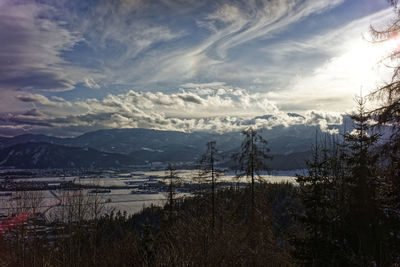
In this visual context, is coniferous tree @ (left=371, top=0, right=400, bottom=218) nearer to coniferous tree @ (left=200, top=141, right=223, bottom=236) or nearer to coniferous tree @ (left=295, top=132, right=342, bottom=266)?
coniferous tree @ (left=295, top=132, right=342, bottom=266)

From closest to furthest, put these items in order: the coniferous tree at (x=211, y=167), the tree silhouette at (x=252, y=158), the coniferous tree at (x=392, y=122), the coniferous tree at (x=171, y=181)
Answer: the coniferous tree at (x=392, y=122) → the tree silhouette at (x=252, y=158) → the coniferous tree at (x=211, y=167) → the coniferous tree at (x=171, y=181)

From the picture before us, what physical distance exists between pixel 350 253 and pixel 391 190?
2.88 meters

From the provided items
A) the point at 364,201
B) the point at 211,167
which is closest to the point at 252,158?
the point at 211,167

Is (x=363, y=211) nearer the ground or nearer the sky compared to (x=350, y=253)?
nearer the sky

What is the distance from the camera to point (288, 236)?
11.4 metres

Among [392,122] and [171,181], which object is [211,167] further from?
[392,122]

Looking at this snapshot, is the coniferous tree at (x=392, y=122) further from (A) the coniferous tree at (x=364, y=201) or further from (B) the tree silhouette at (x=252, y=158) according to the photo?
(B) the tree silhouette at (x=252, y=158)

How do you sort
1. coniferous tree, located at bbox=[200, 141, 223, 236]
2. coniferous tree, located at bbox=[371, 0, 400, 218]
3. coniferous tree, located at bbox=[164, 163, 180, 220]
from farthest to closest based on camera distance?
coniferous tree, located at bbox=[164, 163, 180, 220], coniferous tree, located at bbox=[200, 141, 223, 236], coniferous tree, located at bbox=[371, 0, 400, 218]

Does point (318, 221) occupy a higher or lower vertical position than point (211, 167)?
lower

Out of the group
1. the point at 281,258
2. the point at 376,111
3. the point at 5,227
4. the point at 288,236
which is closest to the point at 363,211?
the point at 288,236

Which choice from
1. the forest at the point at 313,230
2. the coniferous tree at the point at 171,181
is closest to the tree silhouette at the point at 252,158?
the forest at the point at 313,230

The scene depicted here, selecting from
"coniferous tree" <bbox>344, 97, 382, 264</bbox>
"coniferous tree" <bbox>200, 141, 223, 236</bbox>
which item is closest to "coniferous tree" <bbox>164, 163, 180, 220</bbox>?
"coniferous tree" <bbox>200, 141, 223, 236</bbox>

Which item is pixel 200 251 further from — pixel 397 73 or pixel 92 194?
pixel 397 73

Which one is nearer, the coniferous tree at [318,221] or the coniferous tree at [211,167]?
the coniferous tree at [318,221]
